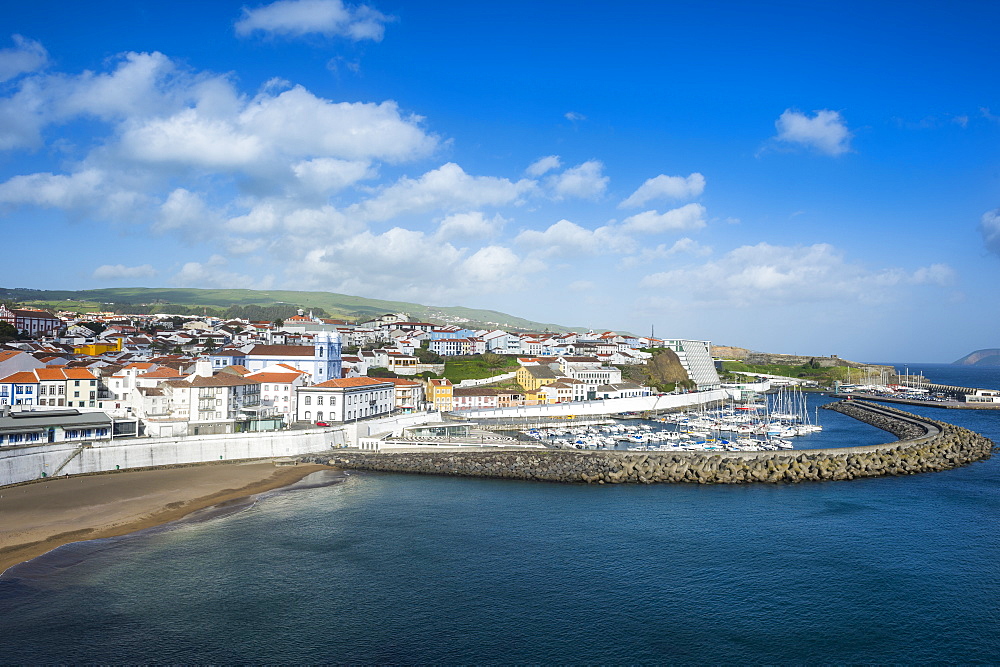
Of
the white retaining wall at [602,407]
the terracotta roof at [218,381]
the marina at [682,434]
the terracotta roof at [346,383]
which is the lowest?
the marina at [682,434]

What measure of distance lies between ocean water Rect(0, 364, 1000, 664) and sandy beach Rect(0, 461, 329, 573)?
1.30 meters

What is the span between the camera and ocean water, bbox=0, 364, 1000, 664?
1307 cm

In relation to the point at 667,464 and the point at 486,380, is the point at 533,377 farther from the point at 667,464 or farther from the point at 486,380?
the point at 667,464

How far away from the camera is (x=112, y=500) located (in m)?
23.2

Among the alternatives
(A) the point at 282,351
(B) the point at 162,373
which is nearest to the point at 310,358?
(A) the point at 282,351

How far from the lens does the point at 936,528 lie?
2156 centimetres

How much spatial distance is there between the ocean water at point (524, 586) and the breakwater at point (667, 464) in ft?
13.7

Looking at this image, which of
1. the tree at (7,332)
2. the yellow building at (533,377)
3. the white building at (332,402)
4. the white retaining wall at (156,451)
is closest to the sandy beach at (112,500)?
the white retaining wall at (156,451)

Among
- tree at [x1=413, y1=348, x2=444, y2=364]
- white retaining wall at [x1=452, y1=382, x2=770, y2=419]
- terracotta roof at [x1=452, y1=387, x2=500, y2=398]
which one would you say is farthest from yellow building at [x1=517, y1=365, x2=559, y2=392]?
tree at [x1=413, y1=348, x2=444, y2=364]

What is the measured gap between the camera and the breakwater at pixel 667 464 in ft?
94.8

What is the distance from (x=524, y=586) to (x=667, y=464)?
15371 millimetres

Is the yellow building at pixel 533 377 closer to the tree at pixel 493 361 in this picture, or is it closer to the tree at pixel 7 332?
the tree at pixel 493 361

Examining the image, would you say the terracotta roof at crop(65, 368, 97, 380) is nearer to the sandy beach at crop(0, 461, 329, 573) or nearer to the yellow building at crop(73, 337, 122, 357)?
the sandy beach at crop(0, 461, 329, 573)

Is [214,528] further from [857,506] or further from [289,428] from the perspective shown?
[857,506]
